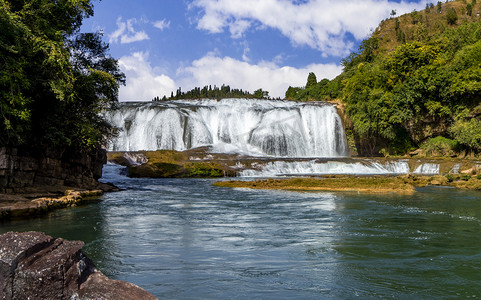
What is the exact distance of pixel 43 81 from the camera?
11.4 meters

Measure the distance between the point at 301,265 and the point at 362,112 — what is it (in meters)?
34.4

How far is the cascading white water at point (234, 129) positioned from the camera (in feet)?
112

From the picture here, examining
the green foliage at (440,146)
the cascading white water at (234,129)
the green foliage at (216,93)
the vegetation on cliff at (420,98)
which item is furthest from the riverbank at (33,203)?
the green foliage at (216,93)

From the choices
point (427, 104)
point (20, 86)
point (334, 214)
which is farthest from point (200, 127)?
point (334, 214)

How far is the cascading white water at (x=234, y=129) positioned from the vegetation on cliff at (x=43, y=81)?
18.9 metres

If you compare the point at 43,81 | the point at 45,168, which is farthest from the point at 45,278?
the point at 45,168

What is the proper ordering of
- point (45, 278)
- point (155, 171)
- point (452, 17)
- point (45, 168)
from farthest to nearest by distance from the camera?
1. point (452, 17)
2. point (155, 171)
3. point (45, 168)
4. point (45, 278)

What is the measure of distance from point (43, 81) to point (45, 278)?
34.4ft

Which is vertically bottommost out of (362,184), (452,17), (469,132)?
(362,184)

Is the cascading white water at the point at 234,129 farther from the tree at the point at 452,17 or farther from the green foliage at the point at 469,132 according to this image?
the tree at the point at 452,17

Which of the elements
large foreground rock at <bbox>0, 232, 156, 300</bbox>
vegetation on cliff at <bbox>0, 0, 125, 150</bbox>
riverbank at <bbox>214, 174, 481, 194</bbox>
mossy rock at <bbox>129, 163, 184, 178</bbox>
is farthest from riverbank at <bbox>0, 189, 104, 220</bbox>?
mossy rock at <bbox>129, 163, 184, 178</bbox>

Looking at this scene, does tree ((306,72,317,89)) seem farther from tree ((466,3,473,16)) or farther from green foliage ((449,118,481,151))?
green foliage ((449,118,481,151))

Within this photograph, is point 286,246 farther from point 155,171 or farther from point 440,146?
point 440,146

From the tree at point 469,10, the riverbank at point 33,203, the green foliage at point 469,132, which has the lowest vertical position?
the riverbank at point 33,203
